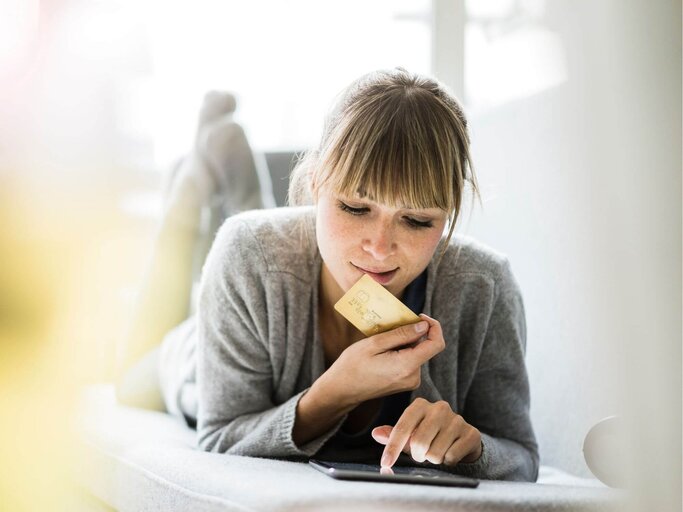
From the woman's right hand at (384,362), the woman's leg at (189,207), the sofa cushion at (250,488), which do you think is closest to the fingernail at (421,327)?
the woman's right hand at (384,362)

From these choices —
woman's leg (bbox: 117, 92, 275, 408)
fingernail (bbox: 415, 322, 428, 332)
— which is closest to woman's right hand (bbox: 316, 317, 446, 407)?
fingernail (bbox: 415, 322, 428, 332)

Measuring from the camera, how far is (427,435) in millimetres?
992

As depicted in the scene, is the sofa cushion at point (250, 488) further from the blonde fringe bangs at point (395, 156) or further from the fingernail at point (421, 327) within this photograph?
the blonde fringe bangs at point (395, 156)

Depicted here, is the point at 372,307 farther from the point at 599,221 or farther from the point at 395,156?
the point at 599,221

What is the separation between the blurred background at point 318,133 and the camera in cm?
95

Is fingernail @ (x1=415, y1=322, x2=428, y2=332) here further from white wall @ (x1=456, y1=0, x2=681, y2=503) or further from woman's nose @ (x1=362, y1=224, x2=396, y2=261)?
white wall @ (x1=456, y1=0, x2=681, y2=503)

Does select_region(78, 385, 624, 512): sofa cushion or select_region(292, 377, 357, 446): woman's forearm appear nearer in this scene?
select_region(78, 385, 624, 512): sofa cushion

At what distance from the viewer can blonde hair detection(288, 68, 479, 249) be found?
3.47 feet

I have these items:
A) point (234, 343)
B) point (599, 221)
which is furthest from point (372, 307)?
point (599, 221)

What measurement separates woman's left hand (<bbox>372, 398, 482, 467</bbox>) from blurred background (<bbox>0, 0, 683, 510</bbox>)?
0.72ft

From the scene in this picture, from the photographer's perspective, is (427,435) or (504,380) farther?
(504,380)

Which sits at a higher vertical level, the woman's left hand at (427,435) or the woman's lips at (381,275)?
the woman's lips at (381,275)

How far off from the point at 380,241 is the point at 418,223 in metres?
0.07

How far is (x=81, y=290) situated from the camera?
78.7 inches
